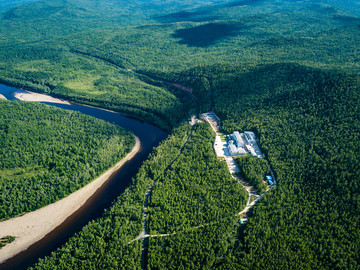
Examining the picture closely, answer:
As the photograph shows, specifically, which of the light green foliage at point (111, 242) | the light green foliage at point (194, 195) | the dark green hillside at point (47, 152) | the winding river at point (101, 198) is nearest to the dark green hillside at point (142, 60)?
the winding river at point (101, 198)

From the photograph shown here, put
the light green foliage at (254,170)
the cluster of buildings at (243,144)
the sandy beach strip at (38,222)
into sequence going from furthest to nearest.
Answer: the cluster of buildings at (243,144) < the light green foliage at (254,170) < the sandy beach strip at (38,222)

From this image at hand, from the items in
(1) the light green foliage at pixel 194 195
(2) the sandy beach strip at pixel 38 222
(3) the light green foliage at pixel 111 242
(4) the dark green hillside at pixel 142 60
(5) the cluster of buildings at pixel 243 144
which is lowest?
(2) the sandy beach strip at pixel 38 222

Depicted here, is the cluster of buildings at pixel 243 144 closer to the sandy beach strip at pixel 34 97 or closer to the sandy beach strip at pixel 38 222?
the sandy beach strip at pixel 38 222

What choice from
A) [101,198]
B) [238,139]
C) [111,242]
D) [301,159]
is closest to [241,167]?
[238,139]

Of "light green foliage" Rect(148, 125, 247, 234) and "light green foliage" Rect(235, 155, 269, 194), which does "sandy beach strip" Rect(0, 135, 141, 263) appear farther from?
"light green foliage" Rect(235, 155, 269, 194)

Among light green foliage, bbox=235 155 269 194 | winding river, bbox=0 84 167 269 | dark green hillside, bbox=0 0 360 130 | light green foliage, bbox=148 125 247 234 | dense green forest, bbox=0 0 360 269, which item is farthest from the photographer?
dark green hillside, bbox=0 0 360 130

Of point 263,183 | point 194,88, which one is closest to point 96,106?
point 194,88

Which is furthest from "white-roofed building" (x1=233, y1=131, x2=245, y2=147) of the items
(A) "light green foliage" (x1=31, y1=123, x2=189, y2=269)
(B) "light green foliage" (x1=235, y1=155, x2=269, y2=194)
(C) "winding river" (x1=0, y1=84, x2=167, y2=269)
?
(A) "light green foliage" (x1=31, y1=123, x2=189, y2=269)
